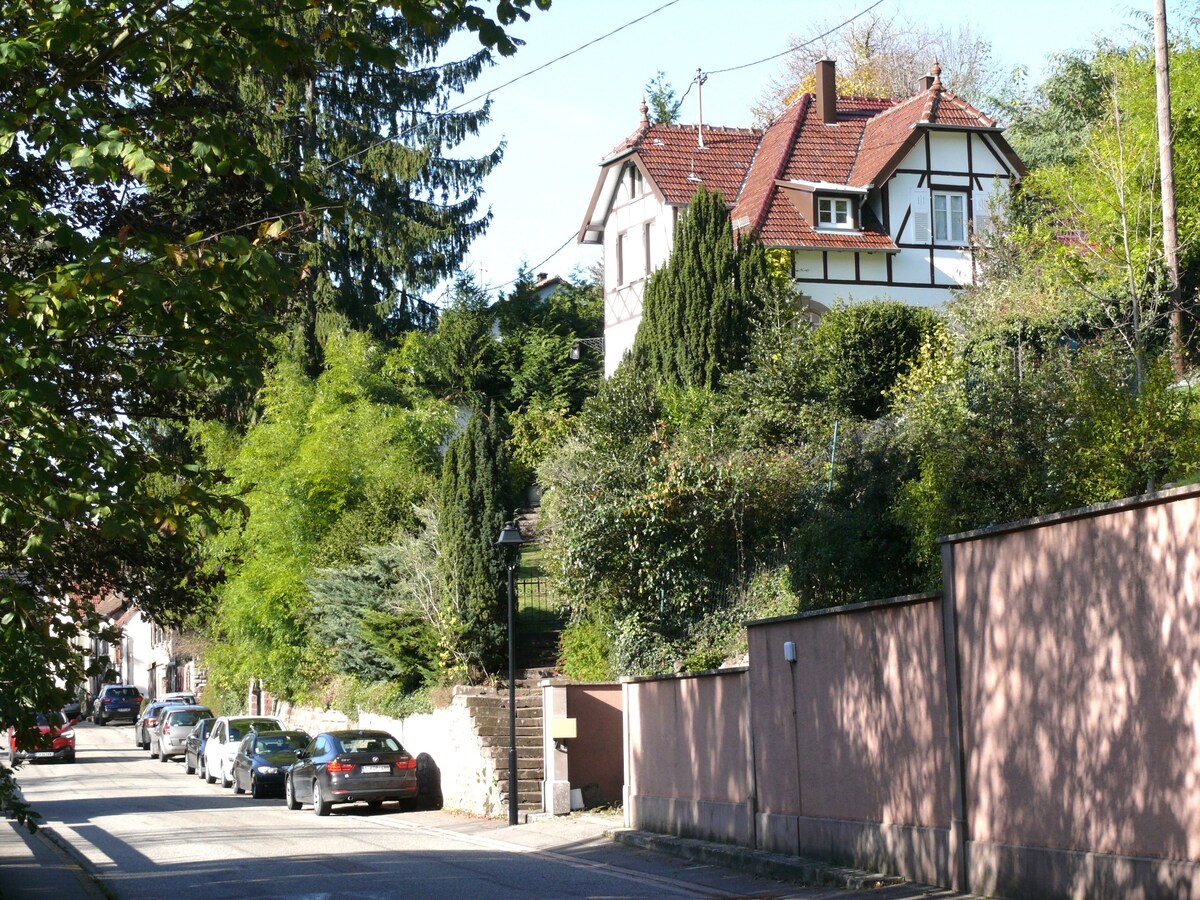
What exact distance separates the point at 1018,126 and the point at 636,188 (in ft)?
55.8

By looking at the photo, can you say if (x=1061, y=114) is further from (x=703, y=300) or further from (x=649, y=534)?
(x=649, y=534)

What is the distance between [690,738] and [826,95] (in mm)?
28090

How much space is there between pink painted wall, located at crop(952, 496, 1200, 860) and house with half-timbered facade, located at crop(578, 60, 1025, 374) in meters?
24.3

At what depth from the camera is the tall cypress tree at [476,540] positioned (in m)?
26.8

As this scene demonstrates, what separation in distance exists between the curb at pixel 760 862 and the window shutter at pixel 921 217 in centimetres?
2369

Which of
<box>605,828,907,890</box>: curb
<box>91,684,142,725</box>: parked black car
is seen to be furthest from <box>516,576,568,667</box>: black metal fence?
<box>91,684,142,725</box>: parked black car

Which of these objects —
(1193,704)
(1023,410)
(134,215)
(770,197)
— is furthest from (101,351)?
(770,197)

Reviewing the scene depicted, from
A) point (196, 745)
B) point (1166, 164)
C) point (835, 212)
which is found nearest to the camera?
point (1166, 164)

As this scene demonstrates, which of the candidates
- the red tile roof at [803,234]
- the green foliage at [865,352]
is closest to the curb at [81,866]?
the green foliage at [865,352]

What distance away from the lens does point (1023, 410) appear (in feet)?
56.9

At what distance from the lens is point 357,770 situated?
2358 cm

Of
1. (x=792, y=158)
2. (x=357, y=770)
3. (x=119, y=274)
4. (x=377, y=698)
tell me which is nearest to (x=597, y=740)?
(x=357, y=770)

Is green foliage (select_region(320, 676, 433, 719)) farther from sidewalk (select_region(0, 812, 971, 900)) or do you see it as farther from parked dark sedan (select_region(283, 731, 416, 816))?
sidewalk (select_region(0, 812, 971, 900))

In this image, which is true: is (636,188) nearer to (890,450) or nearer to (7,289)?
(890,450)
